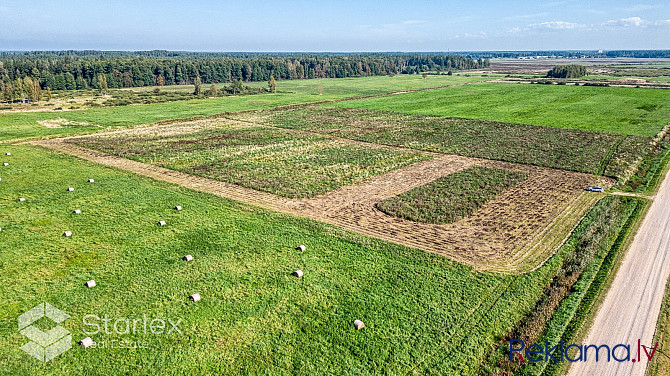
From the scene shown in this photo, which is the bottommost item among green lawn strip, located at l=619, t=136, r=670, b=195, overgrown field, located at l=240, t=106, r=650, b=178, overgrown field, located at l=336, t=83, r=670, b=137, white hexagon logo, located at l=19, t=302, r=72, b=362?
white hexagon logo, located at l=19, t=302, r=72, b=362

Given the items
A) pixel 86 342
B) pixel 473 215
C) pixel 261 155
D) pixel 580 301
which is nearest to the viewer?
pixel 86 342

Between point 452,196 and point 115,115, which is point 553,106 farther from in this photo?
point 115,115

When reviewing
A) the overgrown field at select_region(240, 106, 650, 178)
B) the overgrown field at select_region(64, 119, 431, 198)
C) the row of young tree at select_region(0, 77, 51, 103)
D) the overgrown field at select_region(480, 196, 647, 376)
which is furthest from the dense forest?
the row of young tree at select_region(0, 77, 51, 103)

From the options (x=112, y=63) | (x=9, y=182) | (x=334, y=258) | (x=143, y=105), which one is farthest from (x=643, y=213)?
(x=112, y=63)

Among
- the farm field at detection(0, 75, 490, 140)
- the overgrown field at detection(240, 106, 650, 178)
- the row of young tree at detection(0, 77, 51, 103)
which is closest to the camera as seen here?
the overgrown field at detection(240, 106, 650, 178)

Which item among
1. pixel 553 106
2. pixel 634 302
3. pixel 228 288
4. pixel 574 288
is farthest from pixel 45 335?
pixel 553 106

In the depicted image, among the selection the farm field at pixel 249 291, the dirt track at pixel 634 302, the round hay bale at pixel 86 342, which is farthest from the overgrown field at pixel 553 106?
the round hay bale at pixel 86 342

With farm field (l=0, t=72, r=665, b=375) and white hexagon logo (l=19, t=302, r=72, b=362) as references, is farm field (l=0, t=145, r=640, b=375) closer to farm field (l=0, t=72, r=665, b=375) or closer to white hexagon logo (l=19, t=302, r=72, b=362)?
farm field (l=0, t=72, r=665, b=375)
